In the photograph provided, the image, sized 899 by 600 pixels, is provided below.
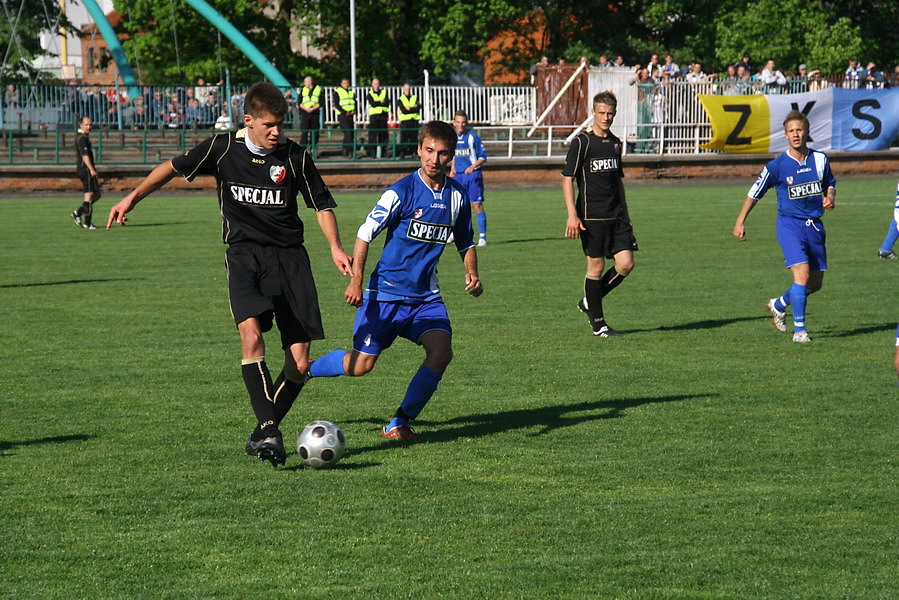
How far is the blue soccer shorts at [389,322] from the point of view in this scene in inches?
297

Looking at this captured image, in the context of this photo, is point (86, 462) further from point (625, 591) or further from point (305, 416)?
point (625, 591)

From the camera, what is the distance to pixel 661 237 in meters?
20.8

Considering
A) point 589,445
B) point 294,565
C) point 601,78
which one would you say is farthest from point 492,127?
point 294,565

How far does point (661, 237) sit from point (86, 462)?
15.0 metres

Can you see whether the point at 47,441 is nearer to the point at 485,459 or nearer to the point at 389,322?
the point at 389,322

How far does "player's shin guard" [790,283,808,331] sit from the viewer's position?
37.9 feet

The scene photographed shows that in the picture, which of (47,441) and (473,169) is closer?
(47,441)

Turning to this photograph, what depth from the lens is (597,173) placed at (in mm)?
12117

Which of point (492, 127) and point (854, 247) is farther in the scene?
point (492, 127)

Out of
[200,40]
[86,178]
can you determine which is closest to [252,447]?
[86,178]

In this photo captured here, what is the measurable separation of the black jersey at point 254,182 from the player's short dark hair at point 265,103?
279mm

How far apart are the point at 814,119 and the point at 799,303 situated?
23.6m

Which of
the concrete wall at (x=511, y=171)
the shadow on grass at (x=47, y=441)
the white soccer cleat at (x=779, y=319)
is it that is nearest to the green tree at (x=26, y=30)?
the concrete wall at (x=511, y=171)

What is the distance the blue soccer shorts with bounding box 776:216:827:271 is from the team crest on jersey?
6.18 m
